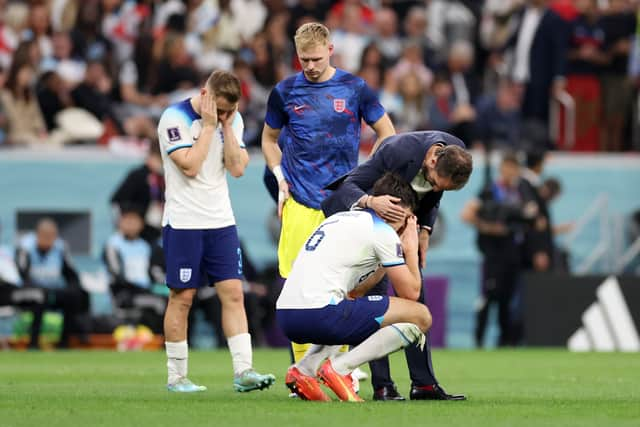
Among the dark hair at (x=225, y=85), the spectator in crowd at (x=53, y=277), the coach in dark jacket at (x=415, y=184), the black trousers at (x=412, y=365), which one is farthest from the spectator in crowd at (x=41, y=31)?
the black trousers at (x=412, y=365)

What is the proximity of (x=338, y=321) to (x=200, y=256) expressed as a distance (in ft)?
5.93

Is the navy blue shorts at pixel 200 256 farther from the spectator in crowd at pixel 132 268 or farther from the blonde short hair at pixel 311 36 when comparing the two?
the spectator in crowd at pixel 132 268

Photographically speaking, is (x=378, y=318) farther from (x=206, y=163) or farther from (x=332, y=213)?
(x=206, y=163)

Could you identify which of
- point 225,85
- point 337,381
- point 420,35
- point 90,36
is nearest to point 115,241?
point 90,36

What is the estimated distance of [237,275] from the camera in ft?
35.8

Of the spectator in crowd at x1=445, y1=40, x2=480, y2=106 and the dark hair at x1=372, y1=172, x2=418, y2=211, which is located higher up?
the dark hair at x1=372, y1=172, x2=418, y2=211

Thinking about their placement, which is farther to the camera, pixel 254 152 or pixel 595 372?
pixel 254 152

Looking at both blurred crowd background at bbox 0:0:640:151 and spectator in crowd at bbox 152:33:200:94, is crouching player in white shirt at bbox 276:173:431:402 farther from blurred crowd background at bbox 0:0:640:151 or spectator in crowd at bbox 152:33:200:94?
spectator in crowd at bbox 152:33:200:94

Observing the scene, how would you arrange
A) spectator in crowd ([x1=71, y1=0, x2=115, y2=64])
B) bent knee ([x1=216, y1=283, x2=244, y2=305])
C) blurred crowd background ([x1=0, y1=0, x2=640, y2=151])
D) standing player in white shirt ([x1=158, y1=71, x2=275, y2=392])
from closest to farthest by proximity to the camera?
standing player in white shirt ([x1=158, y1=71, x2=275, y2=392])
bent knee ([x1=216, y1=283, x2=244, y2=305])
blurred crowd background ([x1=0, y1=0, x2=640, y2=151])
spectator in crowd ([x1=71, y1=0, x2=115, y2=64])

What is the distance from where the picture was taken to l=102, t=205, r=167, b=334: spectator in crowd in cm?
1881

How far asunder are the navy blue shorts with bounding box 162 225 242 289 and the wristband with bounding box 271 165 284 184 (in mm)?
589

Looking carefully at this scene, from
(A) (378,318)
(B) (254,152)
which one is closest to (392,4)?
(B) (254,152)

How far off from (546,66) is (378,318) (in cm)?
1284

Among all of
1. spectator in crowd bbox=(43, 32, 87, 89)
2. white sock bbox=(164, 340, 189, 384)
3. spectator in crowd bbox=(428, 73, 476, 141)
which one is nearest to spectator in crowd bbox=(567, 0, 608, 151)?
spectator in crowd bbox=(428, 73, 476, 141)
